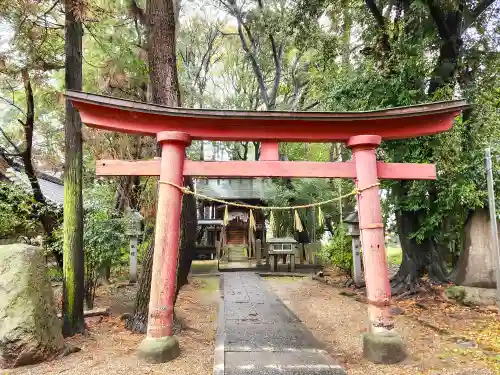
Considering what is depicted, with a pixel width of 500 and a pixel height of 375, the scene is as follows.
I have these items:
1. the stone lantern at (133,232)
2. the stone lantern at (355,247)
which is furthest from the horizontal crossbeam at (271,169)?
the stone lantern at (355,247)

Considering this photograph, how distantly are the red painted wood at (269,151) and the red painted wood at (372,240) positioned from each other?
43.3 inches

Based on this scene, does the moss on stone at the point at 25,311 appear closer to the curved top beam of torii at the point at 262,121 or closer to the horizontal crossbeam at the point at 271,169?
the horizontal crossbeam at the point at 271,169

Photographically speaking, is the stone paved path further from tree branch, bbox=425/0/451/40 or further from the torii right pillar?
tree branch, bbox=425/0/451/40

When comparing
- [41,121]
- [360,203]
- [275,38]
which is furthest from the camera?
[275,38]

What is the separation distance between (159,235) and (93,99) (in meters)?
2.00

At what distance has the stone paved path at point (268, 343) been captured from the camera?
418cm

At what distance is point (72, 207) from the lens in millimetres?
5699

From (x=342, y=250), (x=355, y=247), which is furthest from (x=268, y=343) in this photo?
(x=342, y=250)

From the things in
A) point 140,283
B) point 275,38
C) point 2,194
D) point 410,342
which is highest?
point 275,38

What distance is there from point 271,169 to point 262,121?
70 cm

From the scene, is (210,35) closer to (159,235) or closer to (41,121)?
(41,121)

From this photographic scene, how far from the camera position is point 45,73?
8586mm

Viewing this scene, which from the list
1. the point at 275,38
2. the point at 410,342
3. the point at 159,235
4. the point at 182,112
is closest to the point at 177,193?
the point at 159,235

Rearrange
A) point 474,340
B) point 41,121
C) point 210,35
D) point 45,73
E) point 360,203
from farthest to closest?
1. point 210,35
2. point 41,121
3. point 45,73
4. point 474,340
5. point 360,203
